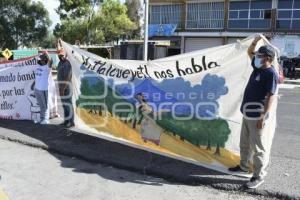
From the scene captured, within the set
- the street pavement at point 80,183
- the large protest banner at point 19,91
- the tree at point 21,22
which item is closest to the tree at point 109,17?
the tree at point 21,22

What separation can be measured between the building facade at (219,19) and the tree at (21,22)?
1233 centimetres

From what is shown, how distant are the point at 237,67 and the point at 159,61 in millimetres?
1345

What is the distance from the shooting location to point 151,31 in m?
44.6

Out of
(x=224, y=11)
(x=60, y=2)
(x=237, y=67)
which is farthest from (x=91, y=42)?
(x=237, y=67)

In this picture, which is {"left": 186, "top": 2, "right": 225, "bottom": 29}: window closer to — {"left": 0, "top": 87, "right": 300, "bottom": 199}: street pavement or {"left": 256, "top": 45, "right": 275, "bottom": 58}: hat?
{"left": 0, "top": 87, "right": 300, "bottom": 199}: street pavement

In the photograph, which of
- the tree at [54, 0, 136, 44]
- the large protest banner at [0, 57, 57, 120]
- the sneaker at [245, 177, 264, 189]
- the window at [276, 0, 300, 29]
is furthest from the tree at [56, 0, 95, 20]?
the sneaker at [245, 177, 264, 189]

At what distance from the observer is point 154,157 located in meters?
6.95

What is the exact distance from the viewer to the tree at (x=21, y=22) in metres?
46.8

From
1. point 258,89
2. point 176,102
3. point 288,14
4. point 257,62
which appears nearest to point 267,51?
point 257,62

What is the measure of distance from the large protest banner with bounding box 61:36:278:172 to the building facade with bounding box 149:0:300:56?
31.3 m

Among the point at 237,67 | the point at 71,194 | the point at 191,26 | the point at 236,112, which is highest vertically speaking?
the point at 191,26

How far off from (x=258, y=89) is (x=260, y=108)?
0.25m

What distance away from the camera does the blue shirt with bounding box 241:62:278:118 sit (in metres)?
5.40

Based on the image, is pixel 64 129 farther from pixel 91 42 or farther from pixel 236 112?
pixel 91 42
